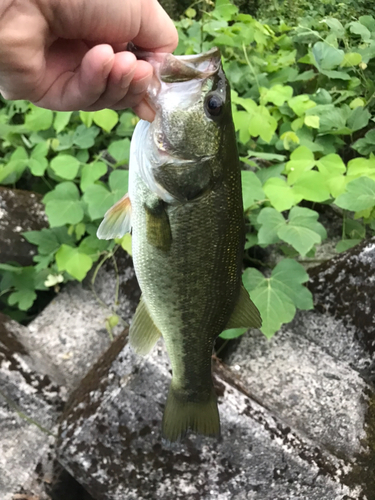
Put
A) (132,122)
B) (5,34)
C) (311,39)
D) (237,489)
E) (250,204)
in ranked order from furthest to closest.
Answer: (311,39)
(132,122)
(250,204)
(237,489)
(5,34)

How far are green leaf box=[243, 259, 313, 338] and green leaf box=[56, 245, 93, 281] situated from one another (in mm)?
937

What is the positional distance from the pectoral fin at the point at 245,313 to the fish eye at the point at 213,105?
0.58 m

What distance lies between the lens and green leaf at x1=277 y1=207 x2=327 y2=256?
5.94 ft

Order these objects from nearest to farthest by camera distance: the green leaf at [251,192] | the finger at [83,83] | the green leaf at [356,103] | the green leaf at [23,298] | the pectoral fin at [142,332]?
1. the finger at [83,83]
2. the pectoral fin at [142,332]
3. the green leaf at [251,192]
4. the green leaf at [23,298]
5. the green leaf at [356,103]

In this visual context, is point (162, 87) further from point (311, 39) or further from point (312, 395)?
point (311, 39)

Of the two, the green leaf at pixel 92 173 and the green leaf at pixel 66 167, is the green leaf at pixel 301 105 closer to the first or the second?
the green leaf at pixel 92 173

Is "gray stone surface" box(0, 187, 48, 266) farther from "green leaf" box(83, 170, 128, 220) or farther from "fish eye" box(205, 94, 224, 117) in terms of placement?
"fish eye" box(205, 94, 224, 117)

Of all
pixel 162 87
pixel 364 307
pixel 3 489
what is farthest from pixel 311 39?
pixel 3 489

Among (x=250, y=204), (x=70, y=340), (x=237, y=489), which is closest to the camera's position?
(x=237, y=489)

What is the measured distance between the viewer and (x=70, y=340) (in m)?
2.30

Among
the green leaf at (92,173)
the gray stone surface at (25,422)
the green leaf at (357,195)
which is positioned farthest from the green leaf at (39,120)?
the green leaf at (357,195)

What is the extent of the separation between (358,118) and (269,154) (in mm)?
→ 702

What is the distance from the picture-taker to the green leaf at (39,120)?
2.60 meters

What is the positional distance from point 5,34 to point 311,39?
2.66 m
